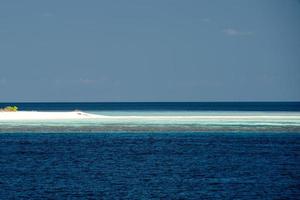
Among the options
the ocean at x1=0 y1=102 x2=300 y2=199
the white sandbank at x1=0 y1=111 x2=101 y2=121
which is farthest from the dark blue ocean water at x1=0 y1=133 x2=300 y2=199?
the white sandbank at x1=0 y1=111 x2=101 y2=121

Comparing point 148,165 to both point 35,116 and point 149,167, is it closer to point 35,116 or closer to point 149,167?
point 149,167

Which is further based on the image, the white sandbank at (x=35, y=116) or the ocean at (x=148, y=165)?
the white sandbank at (x=35, y=116)

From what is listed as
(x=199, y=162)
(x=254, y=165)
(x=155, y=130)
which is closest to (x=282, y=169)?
(x=254, y=165)

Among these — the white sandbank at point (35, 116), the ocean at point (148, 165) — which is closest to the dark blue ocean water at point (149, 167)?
the ocean at point (148, 165)

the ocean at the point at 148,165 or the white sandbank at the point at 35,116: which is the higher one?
the white sandbank at the point at 35,116

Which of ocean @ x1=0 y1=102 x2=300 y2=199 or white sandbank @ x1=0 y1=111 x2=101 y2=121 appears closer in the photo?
ocean @ x1=0 y1=102 x2=300 y2=199

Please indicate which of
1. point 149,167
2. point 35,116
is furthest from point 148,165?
point 35,116

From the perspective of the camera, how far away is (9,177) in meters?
34.1

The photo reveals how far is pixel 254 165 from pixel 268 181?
6.67m

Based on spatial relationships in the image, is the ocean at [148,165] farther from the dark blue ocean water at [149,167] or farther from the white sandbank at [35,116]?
the white sandbank at [35,116]

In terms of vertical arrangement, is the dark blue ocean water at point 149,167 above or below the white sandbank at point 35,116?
below

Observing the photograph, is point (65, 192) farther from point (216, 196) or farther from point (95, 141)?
point (95, 141)

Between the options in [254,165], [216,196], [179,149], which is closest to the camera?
[216,196]

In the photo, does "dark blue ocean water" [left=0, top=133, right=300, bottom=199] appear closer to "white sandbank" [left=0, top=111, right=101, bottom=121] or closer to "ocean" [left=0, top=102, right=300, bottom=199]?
"ocean" [left=0, top=102, right=300, bottom=199]
